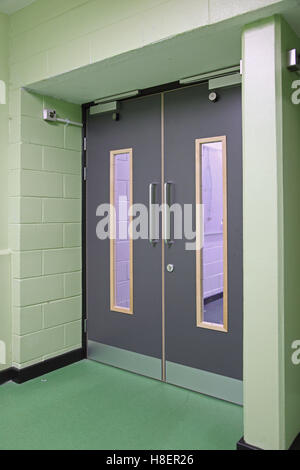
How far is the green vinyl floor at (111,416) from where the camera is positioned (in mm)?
2113

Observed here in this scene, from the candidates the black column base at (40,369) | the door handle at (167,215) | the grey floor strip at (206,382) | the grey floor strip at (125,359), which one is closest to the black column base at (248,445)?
the grey floor strip at (206,382)

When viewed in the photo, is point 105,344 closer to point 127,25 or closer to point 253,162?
point 253,162

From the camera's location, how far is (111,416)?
2395mm

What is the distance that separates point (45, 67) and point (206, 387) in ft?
8.24

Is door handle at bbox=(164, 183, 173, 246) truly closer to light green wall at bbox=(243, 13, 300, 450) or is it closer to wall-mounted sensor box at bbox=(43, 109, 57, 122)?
light green wall at bbox=(243, 13, 300, 450)

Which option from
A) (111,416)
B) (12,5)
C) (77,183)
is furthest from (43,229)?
(12,5)

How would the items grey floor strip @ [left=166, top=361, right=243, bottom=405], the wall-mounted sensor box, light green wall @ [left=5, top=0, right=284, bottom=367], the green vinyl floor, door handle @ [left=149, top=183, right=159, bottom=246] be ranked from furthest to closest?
the wall-mounted sensor box
door handle @ [left=149, top=183, right=159, bottom=246]
grey floor strip @ [left=166, top=361, right=243, bottom=405]
light green wall @ [left=5, top=0, right=284, bottom=367]
the green vinyl floor

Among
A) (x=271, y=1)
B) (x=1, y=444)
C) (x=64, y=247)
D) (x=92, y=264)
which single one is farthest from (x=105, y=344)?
(x=271, y=1)

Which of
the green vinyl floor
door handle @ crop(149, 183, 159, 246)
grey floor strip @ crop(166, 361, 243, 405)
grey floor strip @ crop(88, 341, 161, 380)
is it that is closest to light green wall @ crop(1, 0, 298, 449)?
grey floor strip @ crop(88, 341, 161, 380)

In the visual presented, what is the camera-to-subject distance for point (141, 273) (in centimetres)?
296

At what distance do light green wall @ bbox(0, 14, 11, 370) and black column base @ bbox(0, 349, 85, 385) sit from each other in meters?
0.08

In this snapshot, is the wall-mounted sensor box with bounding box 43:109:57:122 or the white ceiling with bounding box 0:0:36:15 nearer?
the white ceiling with bounding box 0:0:36:15

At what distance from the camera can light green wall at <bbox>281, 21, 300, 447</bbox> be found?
6.28ft

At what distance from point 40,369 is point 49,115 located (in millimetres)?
2017
